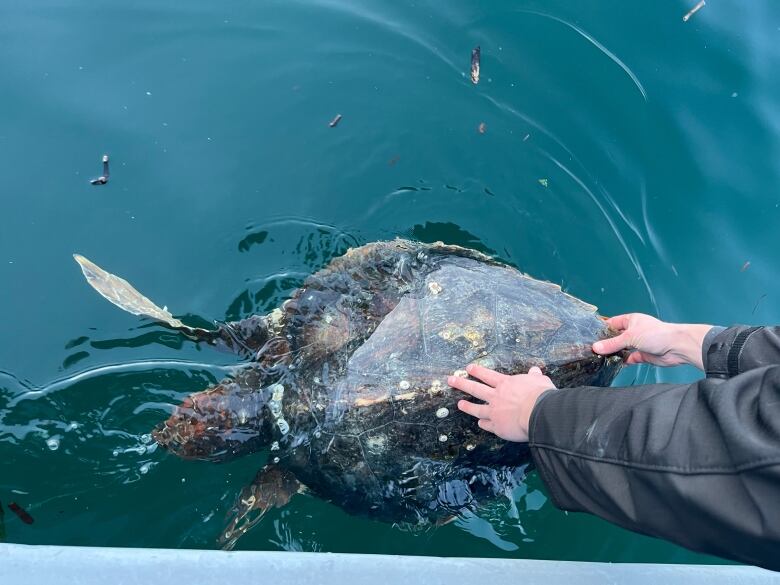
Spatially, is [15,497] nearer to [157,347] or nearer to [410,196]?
[157,347]

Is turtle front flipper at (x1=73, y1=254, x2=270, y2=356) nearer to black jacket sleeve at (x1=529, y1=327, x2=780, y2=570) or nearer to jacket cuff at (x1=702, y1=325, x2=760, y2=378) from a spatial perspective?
black jacket sleeve at (x1=529, y1=327, x2=780, y2=570)

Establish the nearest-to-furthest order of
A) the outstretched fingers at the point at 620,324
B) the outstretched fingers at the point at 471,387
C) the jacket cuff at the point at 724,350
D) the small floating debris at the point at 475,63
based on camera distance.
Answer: the jacket cuff at the point at 724,350, the outstretched fingers at the point at 471,387, the outstretched fingers at the point at 620,324, the small floating debris at the point at 475,63

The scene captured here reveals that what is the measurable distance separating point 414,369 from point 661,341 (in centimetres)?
123

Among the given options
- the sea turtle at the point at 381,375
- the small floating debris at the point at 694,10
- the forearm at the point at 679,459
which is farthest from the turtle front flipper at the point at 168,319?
the small floating debris at the point at 694,10

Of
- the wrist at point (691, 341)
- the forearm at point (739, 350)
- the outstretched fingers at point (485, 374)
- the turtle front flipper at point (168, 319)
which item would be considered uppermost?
the turtle front flipper at point (168, 319)

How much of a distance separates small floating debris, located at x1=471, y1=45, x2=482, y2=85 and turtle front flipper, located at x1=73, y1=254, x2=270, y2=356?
8.83ft

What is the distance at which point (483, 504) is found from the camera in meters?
3.37

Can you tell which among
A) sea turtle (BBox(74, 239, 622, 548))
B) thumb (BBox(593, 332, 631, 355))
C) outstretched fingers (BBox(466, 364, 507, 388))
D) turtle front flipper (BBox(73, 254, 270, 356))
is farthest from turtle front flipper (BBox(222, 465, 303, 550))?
thumb (BBox(593, 332, 631, 355))

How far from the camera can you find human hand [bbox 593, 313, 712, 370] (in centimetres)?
276

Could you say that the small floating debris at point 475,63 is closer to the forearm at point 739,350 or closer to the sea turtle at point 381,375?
the sea turtle at point 381,375

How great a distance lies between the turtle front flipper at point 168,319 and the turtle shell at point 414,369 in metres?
0.19

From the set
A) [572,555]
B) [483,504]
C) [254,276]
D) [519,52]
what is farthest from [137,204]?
[572,555]

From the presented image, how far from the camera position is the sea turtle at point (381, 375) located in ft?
9.16

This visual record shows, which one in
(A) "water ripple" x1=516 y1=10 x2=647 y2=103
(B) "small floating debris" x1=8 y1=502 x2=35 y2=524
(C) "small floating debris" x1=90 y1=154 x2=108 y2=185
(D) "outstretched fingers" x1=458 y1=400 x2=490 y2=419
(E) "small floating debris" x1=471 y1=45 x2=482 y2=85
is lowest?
(B) "small floating debris" x1=8 y1=502 x2=35 y2=524
